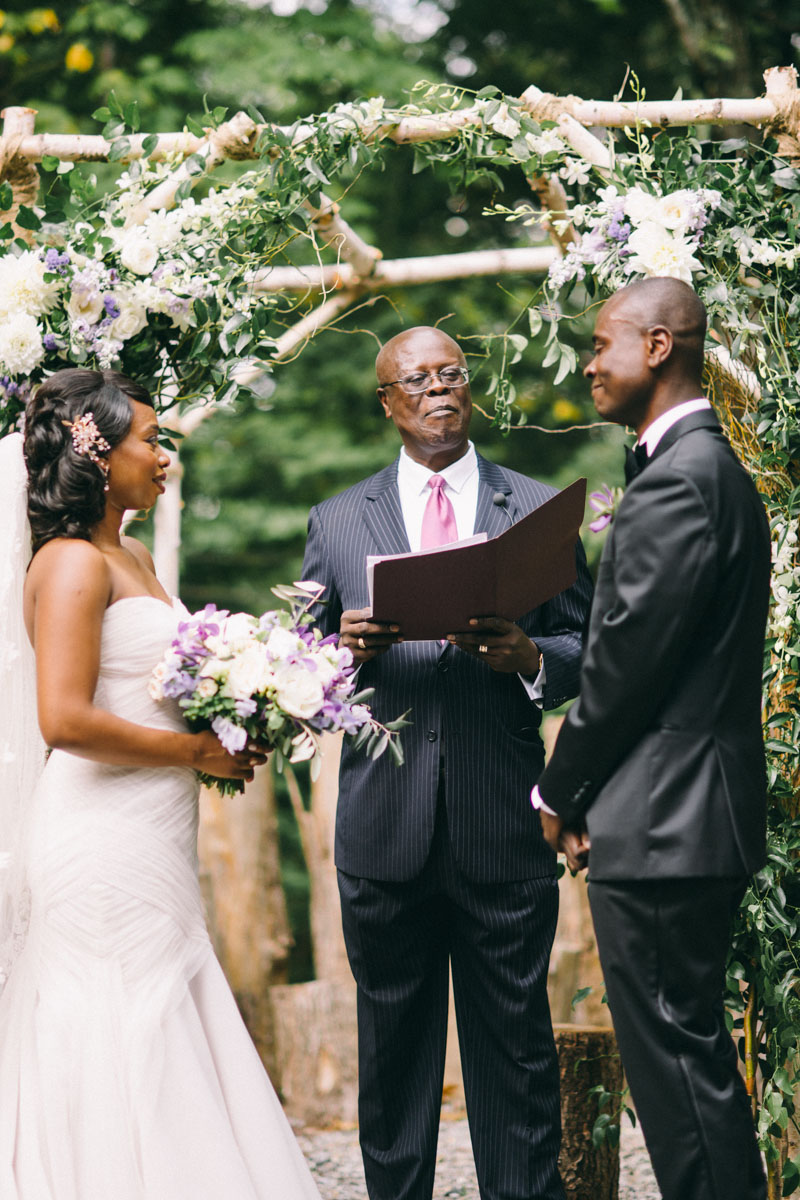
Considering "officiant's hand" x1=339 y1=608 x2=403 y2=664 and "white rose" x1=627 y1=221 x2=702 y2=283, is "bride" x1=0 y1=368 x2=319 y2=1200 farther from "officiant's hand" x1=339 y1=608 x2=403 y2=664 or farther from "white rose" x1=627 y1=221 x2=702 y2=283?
"white rose" x1=627 y1=221 x2=702 y2=283

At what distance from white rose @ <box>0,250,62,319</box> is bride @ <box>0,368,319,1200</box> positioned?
0.51 m

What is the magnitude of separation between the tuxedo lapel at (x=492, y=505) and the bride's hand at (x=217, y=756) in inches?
35.0

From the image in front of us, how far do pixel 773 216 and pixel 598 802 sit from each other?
174 cm

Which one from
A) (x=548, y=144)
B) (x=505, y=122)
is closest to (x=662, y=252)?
(x=548, y=144)

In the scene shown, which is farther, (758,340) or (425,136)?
(425,136)

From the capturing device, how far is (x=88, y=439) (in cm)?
292

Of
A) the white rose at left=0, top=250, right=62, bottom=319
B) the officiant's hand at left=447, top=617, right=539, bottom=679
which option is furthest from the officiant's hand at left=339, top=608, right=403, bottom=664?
the white rose at left=0, top=250, right=62, bottom=319

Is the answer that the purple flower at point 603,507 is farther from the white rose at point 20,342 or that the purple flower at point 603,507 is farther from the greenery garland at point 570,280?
the white rose at point 20,342

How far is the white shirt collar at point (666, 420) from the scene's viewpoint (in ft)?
8.70

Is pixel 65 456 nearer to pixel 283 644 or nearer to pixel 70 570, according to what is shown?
pixel 70 570

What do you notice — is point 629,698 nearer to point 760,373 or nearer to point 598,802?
point 598,802

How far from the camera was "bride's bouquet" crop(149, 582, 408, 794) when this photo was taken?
279cm

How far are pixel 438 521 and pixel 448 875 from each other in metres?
0.91

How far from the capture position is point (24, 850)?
9.66 ft
